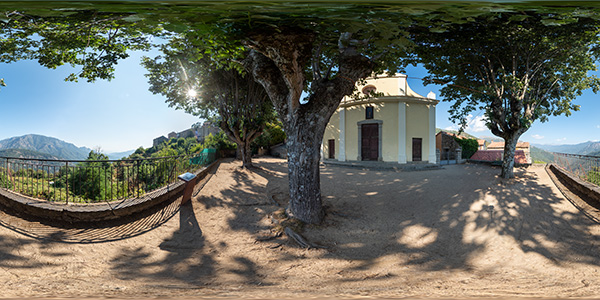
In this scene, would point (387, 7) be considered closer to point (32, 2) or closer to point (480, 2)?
point (480, 2)

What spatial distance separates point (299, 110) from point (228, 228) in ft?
8.73

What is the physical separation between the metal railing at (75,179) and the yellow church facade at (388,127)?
11.1 metres

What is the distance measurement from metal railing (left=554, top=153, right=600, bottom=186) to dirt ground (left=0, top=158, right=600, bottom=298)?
1687 millimetres

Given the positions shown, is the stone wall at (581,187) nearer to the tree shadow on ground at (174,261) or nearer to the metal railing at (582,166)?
the metal railing at (582,166)

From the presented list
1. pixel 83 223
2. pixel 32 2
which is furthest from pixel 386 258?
pixel 83 223

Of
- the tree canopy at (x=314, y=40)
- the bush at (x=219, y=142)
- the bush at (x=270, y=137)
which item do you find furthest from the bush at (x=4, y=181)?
the bush at (x=270, y=137)

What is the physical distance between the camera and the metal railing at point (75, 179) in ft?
13.4

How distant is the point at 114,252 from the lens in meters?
3.25

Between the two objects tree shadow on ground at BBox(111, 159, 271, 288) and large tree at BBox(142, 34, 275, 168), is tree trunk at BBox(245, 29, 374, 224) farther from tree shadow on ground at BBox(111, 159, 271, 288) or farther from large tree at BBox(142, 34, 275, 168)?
large tree at BBox(142, 34, 275, 168)

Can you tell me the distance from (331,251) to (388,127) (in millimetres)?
12178

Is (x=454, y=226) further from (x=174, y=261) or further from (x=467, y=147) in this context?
(x=467, y=147)

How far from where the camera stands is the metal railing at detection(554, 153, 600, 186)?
648 centimetres

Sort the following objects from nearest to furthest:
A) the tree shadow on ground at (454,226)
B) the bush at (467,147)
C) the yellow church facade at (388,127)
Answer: the tree shadow on ground at (454,226) → the yellow church facade at (388,127) → the bush at (467,147)

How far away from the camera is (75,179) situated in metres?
4.48
